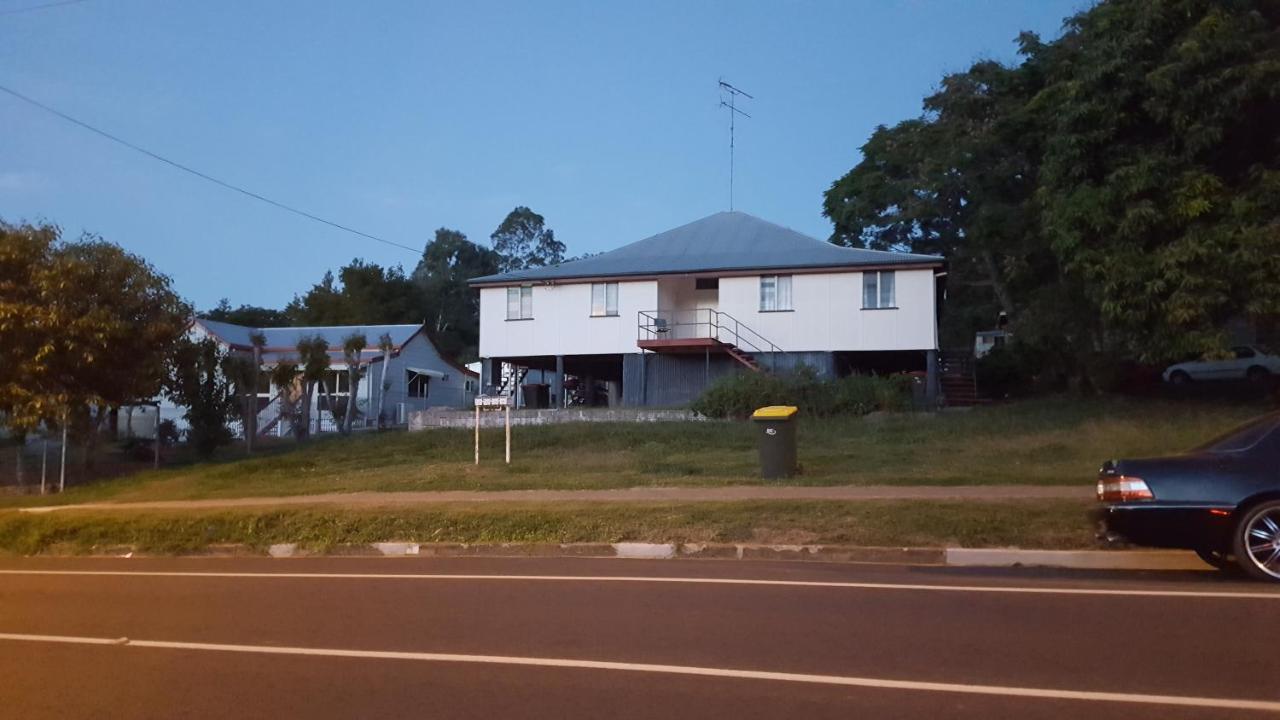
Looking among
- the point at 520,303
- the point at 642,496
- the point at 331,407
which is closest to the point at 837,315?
the point at 520,303

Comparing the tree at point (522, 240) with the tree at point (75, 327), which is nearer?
the tree at point (75, 327)

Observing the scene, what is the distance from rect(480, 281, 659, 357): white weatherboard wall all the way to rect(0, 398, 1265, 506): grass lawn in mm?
7881

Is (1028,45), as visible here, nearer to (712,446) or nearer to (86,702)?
(712,446)

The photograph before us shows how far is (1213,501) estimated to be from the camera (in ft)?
30.0

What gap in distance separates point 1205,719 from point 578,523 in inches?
338

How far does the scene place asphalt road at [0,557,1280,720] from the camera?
20.2ft

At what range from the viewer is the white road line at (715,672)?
5906 millimetres

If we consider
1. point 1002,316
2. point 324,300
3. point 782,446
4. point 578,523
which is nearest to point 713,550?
point 578,523

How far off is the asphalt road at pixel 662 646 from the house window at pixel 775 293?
939 inches

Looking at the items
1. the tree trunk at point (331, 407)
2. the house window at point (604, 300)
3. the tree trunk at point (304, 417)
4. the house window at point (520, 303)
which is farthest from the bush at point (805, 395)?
the tree trunk at point (331, 407)

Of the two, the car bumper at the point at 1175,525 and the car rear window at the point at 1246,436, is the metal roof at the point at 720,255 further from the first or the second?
the car bumper at the point at 1175,525

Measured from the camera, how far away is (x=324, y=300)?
207ft

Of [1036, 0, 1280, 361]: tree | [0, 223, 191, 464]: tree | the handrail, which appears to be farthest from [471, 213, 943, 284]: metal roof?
[0, 223, 191, 464]: tree

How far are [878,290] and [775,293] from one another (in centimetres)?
314
